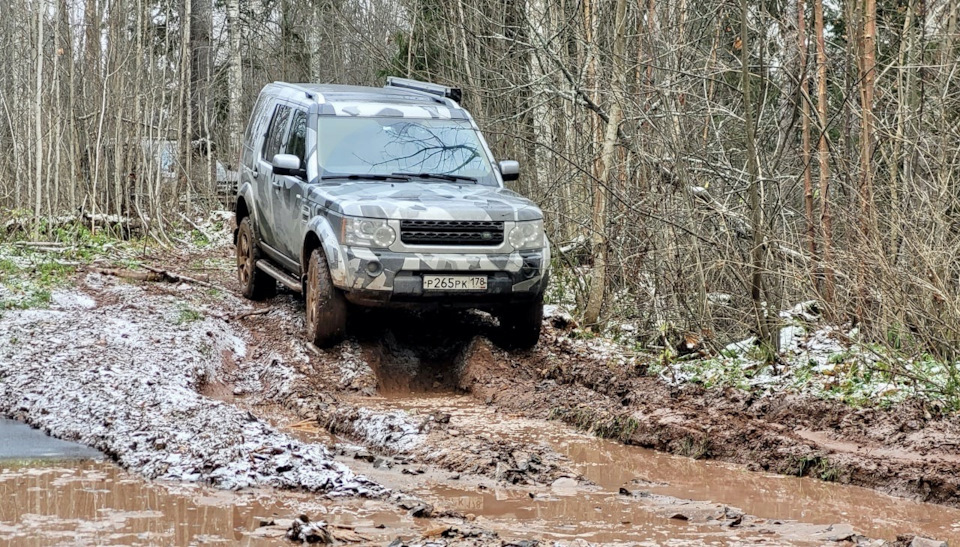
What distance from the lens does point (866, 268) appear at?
797cm

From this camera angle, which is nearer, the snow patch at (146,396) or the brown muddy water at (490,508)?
the brown muddy water at (490,508)

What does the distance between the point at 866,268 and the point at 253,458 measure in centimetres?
456

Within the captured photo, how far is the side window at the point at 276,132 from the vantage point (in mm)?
10961

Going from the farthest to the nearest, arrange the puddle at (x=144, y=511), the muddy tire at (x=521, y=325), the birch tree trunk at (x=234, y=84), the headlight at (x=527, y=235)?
1. the birch tree trunk at (x=234, y=84)
2. the muddy tire at (x=521, y=325)
3. the headlight at (x=527, y=235)
4. the puddle at (x=144, y=511)

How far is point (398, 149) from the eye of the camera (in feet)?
33.0

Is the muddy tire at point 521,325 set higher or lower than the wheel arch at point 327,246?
lower

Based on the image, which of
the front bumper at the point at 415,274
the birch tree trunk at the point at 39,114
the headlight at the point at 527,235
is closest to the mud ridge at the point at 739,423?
the front bumper at the point at 415,274

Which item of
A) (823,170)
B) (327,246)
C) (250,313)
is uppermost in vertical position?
(823,170)

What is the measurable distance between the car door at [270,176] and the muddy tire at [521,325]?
8.44 ft

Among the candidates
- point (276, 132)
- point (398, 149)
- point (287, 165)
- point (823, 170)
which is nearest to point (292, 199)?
point (287, 165)

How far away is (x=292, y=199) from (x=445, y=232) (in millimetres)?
1971

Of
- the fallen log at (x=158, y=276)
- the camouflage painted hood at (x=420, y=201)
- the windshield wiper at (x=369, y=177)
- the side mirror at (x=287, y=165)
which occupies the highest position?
the side mirror at (x=287, y=165)

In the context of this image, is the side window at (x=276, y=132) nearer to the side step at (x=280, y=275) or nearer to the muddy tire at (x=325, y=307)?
the side step at (x=280, y=275)

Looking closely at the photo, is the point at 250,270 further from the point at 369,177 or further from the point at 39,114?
the point at 39,114
